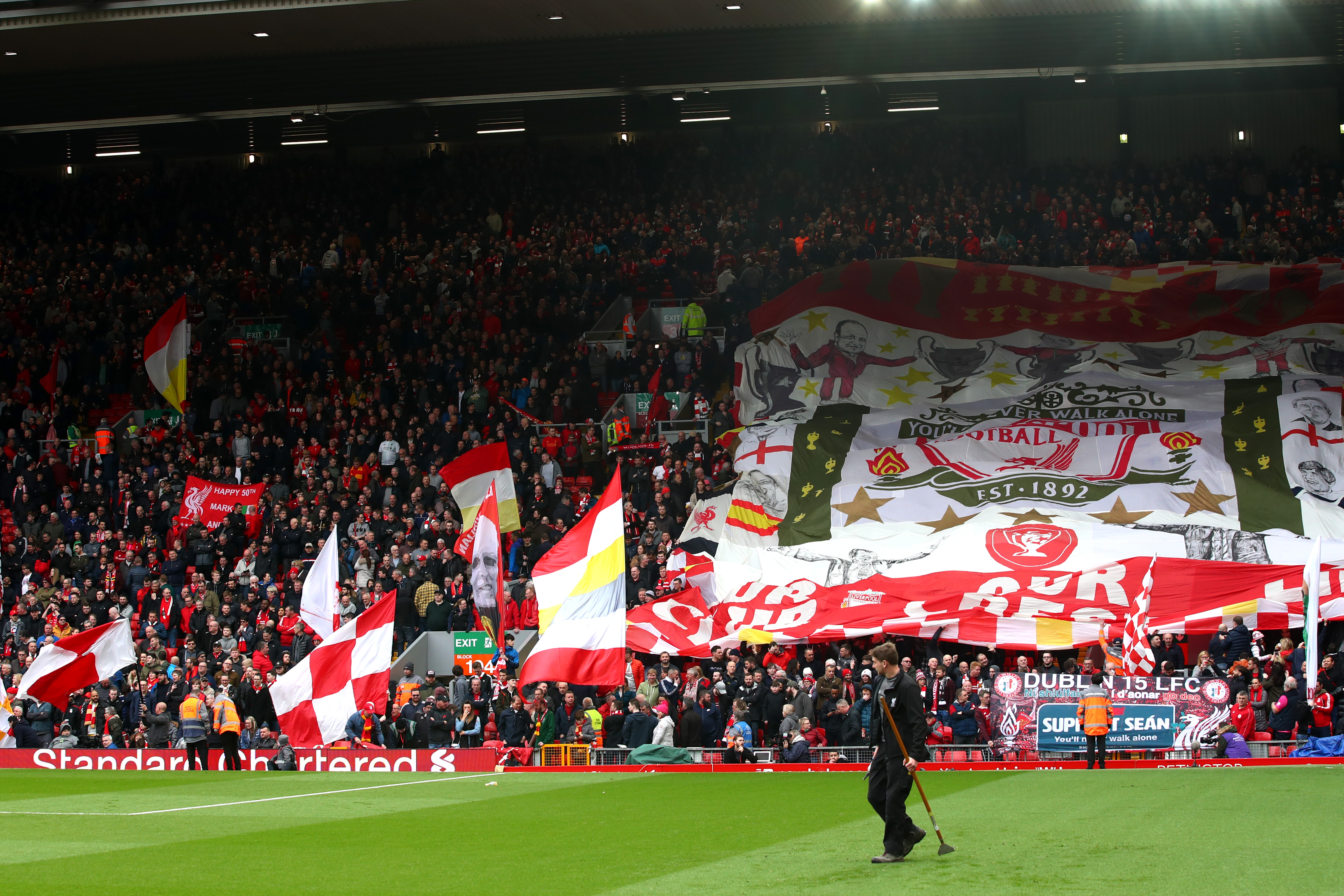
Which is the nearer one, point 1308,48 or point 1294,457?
point 1294,457

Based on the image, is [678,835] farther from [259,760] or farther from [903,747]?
[259,760]

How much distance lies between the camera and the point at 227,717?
25.4 metres

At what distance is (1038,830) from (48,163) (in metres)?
44.5

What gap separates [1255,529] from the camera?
2762cm

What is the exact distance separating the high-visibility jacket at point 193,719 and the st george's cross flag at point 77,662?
2.90 meters

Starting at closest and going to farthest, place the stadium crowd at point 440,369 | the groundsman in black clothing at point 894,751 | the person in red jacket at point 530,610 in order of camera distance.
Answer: the groundsman in black clothing at point 894,751 < the stadium crowd at point 440,369 < the person in red jacket at point 530,610

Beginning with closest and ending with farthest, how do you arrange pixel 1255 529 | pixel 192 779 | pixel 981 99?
pixel 192 779 < pixel 1255 529 < pixel 981 99

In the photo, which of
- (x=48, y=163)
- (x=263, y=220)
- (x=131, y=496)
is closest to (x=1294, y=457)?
(x=131, y=496)

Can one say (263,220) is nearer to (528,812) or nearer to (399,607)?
(399,607)

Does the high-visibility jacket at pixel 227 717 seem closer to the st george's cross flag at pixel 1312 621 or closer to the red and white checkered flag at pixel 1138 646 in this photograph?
the red and white checkered flag at pixel 1138 646

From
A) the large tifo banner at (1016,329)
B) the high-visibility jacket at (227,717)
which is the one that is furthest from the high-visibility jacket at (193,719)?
the large tifo banner at (1016,329)

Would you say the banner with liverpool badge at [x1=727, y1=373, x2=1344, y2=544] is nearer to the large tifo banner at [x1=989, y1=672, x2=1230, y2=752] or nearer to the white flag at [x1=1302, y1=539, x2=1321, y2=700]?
the white flag at [x1=1302, y1=539, x2=1321, y2=700]

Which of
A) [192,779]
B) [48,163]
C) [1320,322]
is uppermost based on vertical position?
[48,163]

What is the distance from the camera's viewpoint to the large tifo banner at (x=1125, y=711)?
22750 millimetres
